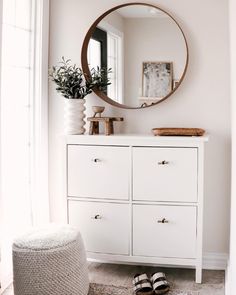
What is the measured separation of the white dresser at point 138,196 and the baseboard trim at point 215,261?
0.31 meters

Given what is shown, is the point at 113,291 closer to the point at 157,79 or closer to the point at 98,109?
the point at 98,109

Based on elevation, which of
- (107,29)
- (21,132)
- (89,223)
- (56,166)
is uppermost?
(107,29)

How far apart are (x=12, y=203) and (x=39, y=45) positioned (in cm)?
113

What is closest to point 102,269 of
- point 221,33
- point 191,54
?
point 191,54

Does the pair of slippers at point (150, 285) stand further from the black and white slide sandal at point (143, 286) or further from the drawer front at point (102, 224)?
the drawer front at point (102, 224)

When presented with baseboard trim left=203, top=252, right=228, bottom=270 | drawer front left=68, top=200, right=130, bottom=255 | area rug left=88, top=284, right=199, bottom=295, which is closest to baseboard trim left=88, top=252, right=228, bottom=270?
baseboard trim left=203, top=252, right=228, bottom=270

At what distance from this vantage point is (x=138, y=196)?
8.91ft

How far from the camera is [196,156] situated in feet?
8.55

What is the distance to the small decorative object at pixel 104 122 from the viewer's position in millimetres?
2846

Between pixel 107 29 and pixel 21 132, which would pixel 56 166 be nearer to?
pixel 21 132

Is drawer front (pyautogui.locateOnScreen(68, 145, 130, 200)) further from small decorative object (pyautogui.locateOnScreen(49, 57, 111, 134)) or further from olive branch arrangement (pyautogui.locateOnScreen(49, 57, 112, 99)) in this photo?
olive branch arrangement (pyautogui.locateOnScreen(49, 57, 112, 99))

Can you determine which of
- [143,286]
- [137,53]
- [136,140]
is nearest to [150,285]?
[143,286]

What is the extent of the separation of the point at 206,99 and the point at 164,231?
3.10 ft

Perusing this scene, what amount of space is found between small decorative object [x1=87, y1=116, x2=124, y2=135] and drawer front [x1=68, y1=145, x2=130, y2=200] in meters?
0.17
